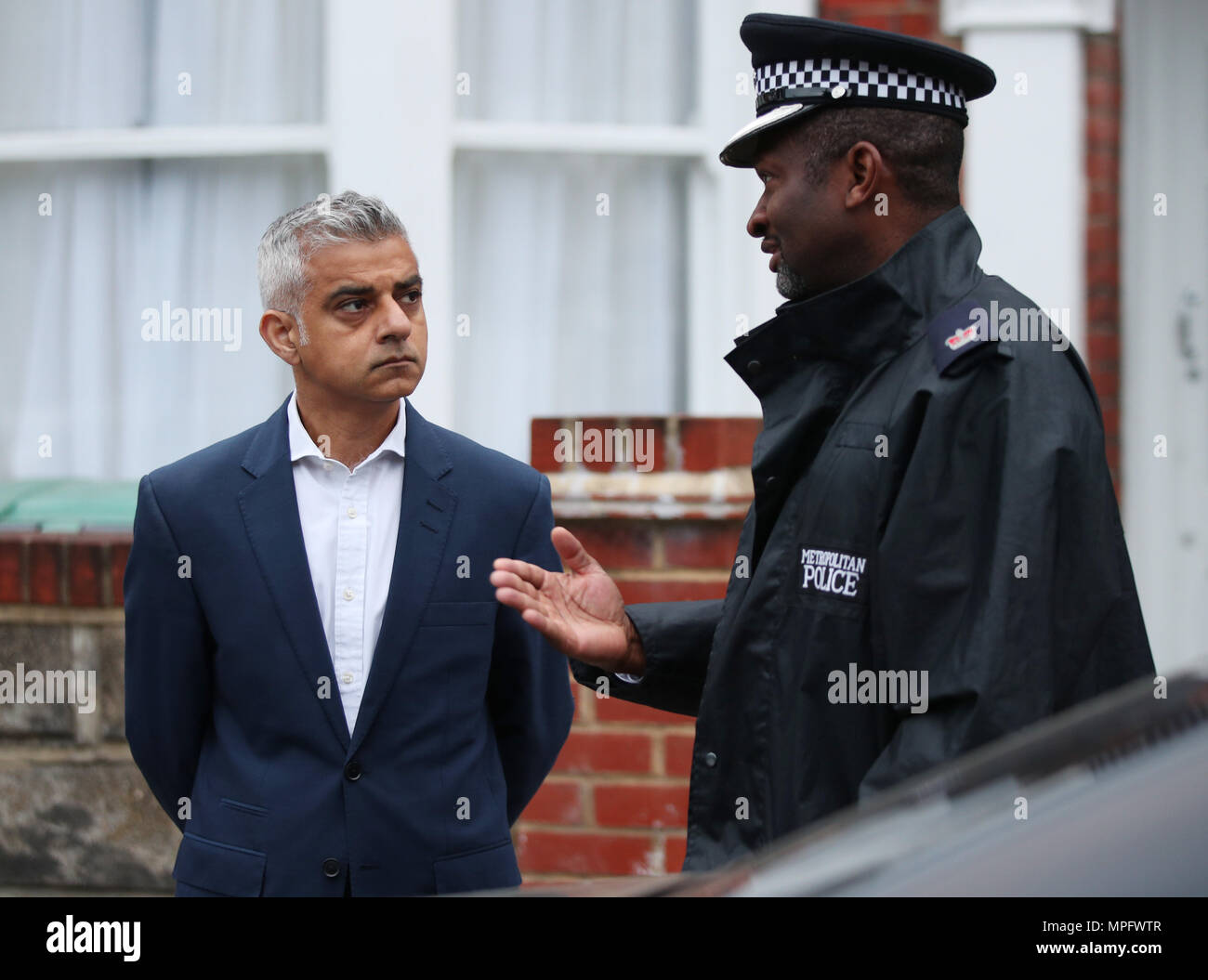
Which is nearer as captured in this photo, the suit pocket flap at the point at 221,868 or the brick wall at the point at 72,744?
the suit pocket flap at the point at 221,868

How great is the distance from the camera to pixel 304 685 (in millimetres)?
2543

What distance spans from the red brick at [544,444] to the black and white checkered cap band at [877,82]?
1837 millimetres

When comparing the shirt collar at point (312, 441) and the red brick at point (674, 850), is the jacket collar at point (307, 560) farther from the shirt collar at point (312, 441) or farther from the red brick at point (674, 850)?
the red brick at point (674, 850)

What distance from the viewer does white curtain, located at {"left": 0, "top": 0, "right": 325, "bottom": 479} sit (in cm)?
443

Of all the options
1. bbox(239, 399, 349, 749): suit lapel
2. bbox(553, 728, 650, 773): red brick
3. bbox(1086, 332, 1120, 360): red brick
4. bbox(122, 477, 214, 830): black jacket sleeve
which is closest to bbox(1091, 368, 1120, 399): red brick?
bbox(1086, 332, 1120, 360): red brick

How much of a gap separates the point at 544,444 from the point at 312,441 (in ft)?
4.86

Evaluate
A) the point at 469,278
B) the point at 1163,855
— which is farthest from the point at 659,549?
the point at 1163,855

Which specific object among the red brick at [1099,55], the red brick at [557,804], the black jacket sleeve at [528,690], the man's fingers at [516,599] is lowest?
the red brick at [557,804]

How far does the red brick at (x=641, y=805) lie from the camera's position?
4.09m

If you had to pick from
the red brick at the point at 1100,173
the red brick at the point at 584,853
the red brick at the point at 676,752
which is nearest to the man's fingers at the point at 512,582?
the red brick at the point at 676,752

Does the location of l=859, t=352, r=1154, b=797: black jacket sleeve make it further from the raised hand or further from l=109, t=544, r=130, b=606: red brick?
l=109, t=544, r=130, b=606: red brick

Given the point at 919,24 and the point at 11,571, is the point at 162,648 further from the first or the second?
the point at 919,24

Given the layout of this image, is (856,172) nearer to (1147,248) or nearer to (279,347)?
(279,347)

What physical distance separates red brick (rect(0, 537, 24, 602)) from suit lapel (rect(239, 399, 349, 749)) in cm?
183
